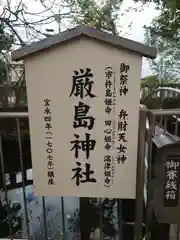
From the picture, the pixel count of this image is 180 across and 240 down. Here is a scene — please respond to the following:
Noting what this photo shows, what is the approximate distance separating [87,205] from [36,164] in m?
0.56

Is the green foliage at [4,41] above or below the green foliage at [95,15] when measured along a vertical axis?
below

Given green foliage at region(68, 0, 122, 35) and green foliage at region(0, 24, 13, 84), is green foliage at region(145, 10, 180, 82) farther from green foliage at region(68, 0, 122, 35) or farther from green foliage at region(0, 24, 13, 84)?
green foliage at region(0, 24, 13, 84)

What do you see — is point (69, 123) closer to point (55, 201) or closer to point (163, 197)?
point (163, 197)

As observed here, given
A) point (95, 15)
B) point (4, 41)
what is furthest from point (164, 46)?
point (4, 41)

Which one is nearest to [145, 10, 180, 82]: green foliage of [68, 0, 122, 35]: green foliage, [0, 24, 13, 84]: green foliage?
[68, 0, 122, 35]: green foliage

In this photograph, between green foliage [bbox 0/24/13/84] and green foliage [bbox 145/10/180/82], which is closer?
green foliage [bbox 0/24/13/84]

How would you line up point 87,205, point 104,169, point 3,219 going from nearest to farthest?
point 104,169, point 87,205, point 3,219

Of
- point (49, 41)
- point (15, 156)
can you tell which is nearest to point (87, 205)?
point (49, 41)

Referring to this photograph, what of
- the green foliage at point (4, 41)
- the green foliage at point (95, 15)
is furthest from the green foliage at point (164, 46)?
the green foliage at point (4, 41)

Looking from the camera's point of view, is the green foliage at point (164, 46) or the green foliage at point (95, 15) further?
the green foliage at point (164, 46)

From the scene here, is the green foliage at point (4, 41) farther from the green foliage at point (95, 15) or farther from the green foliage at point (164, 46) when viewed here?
the green foliage at point (164, 46)

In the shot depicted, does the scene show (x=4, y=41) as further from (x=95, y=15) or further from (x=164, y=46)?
(x=164, y=46)

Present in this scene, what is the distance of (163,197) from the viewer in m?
1.42

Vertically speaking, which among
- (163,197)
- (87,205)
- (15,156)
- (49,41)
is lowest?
(15,156)
